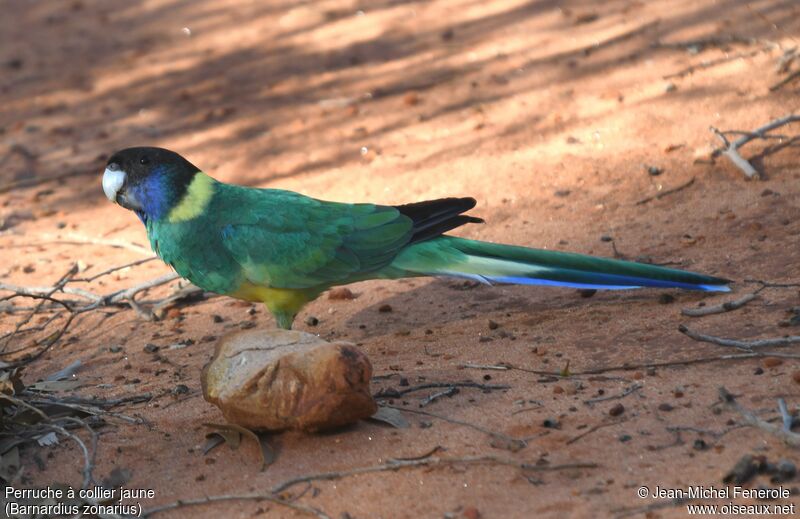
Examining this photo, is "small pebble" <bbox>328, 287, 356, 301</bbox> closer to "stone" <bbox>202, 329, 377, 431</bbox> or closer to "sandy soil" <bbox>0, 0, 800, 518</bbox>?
"sandy soil" <bbox>0, 0, 800, 518</bbox>

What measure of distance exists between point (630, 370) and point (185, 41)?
21.1 feet

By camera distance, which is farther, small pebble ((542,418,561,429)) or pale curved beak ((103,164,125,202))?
pale curved beak ((103,164,125,202))

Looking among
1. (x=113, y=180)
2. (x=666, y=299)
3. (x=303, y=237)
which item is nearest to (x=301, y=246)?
(x=303, y=237)

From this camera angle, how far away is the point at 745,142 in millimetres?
5551

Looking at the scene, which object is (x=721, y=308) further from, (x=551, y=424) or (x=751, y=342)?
(x=551, y=424)

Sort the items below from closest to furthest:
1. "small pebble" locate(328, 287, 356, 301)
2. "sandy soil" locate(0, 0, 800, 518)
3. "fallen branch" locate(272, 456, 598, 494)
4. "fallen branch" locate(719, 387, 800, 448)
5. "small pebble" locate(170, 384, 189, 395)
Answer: "fallen branch" locate(719, 387, 800, 448), "fallen branch" locate(272, 456, 598, 494), "sandy soil" locate(0, 0, 800, 518), "small pebble" locate(170, 384, 189, 395), "small pebble" locate(328, 287, 356, 301)

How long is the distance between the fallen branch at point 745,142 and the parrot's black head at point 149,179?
2.93 meters

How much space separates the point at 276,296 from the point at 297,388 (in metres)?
0.99

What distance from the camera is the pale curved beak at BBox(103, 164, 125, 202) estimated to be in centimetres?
430

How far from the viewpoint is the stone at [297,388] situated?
10.8ft

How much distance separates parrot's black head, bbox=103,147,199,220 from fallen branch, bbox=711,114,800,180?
2928 millimetres

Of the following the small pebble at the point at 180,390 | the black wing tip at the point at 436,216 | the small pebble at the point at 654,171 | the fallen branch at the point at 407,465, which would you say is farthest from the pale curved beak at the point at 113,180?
the small pebble at the point at 654,171

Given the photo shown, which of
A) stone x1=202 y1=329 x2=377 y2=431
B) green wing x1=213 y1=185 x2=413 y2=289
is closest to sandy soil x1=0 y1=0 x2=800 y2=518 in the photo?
stone x1=202 y1=329 x2=377 y2=431

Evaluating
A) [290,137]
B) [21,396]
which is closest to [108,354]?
[21,396]
